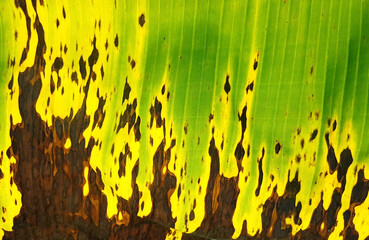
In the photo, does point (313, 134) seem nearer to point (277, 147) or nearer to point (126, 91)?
point (277, 147)

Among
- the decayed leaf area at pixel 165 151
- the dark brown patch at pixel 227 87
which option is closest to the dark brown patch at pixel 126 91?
the decayed leaf area at pixel 165 151

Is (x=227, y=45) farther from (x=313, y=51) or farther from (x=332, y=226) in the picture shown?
(x=332, y=226)

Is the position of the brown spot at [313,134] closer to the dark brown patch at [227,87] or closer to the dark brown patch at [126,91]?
the dark brown patch at [227,87]

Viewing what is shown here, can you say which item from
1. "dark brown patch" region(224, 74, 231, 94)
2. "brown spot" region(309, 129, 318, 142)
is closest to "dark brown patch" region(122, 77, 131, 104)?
"dark brown patch" region(224, 74, 231, 94)

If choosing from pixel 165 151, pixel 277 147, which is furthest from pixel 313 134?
pixel 165 151

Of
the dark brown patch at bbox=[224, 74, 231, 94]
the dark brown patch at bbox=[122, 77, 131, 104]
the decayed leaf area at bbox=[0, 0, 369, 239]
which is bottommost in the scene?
the decayed leaf area at bbox=[0, 0, 369, 239]

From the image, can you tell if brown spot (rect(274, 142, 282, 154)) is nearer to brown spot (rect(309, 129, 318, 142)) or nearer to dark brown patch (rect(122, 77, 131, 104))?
brown spot (rect(309, 129, 318, 142))

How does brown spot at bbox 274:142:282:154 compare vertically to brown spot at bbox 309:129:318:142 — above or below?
below

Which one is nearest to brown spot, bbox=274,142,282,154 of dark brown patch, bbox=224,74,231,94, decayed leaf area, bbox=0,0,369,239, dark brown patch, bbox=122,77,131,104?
decayed leaf area, bbox=0,0,369,239

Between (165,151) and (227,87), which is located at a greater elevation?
(227,87)

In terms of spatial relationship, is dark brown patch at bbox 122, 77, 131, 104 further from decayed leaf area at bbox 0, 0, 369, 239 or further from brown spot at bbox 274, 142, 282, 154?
brown spot at bbox 274, 142, 282, 154
